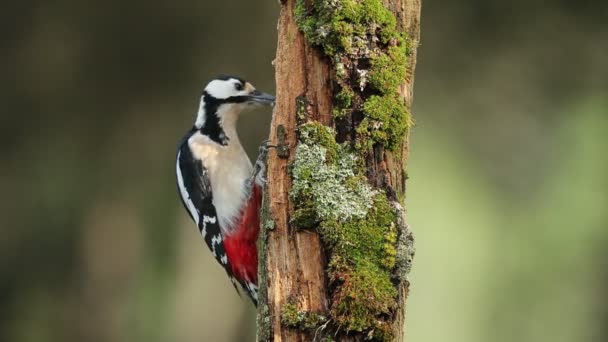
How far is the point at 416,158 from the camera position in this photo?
9211 mm

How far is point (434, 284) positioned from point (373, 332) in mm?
5701

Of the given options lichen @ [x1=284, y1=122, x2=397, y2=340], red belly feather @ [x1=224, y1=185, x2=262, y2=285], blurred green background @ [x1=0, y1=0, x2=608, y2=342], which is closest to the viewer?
lichen @ [x1=284, y1=122, x2=397, y2=340]

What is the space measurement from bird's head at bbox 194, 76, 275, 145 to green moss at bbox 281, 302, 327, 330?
1.63 meters

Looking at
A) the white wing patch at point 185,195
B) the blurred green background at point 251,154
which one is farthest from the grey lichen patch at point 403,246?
the blurred green background at point 251,154

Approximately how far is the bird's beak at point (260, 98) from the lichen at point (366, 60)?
123 centimetres

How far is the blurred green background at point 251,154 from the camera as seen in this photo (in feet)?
27.5

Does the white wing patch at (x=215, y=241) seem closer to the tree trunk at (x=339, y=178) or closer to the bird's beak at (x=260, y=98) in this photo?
the bird's beak at (x=260, y=98)

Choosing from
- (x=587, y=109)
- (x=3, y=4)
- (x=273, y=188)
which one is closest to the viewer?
(x=273, y=188)

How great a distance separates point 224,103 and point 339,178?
59.9 inches

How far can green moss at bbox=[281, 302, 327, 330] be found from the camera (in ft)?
9.75

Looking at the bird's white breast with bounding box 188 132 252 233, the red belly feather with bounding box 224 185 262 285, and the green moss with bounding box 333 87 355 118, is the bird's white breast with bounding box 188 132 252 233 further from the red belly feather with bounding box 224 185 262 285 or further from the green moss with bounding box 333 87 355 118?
the green moss with bounding box 333 87 355 118

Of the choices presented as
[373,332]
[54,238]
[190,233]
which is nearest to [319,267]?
[373,332]

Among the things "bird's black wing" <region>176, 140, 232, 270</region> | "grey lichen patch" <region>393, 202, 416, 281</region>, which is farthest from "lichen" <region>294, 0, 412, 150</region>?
"bird's black wing" <region>176, 140, 232, 270</region>

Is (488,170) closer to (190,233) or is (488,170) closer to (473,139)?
(473,139)
